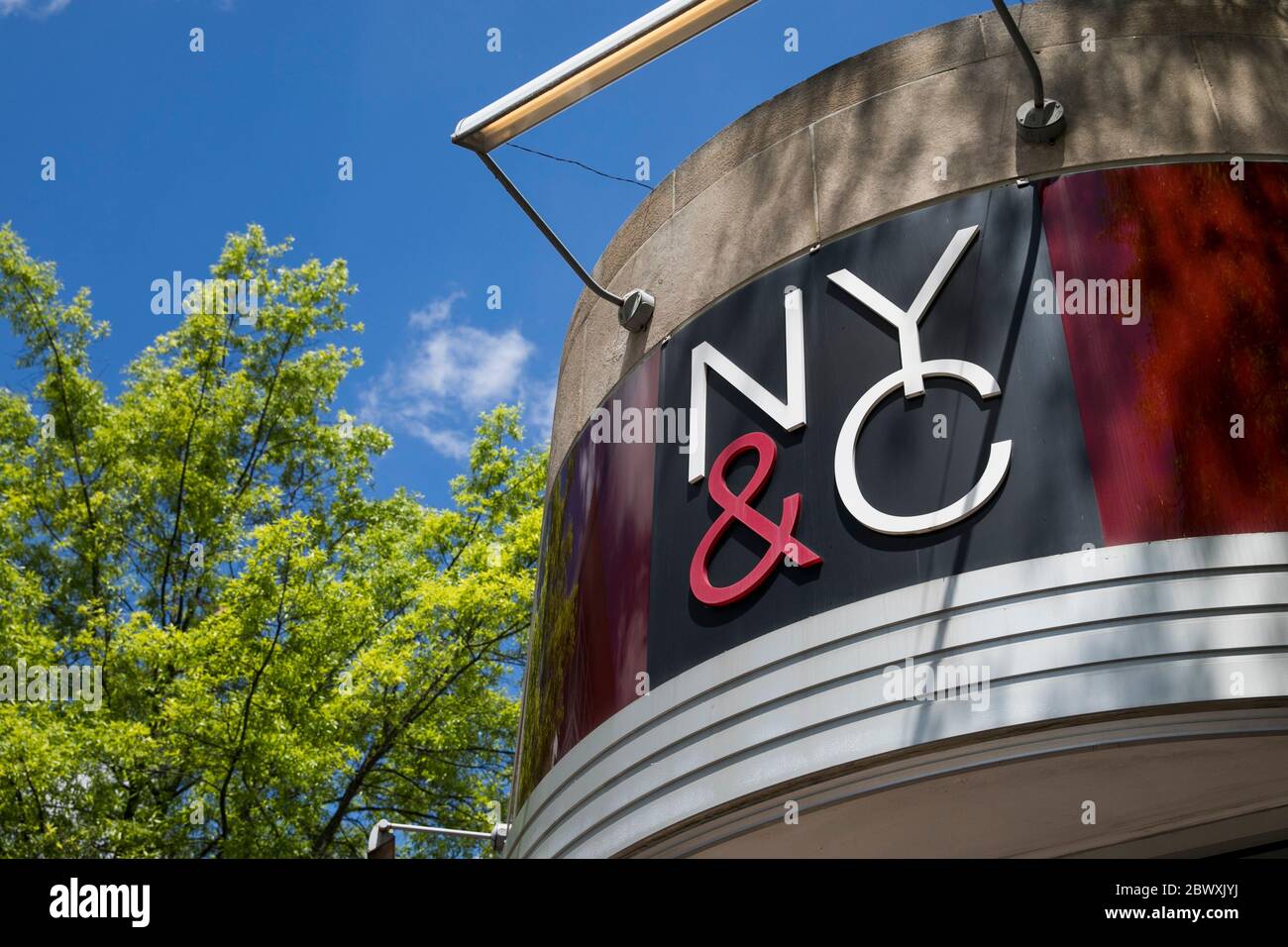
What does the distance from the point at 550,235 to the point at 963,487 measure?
13.6 feet

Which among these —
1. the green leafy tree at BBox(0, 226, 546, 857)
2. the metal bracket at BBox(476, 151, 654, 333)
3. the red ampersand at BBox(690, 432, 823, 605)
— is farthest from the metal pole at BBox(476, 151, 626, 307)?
the green leafy tree at BBox(0, 226, 546, 857)

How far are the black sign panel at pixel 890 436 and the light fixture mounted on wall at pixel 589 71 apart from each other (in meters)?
1.53

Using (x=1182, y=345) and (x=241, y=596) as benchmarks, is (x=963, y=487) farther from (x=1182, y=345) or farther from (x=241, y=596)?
(x=241, y=596)

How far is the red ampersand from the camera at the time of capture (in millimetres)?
6531

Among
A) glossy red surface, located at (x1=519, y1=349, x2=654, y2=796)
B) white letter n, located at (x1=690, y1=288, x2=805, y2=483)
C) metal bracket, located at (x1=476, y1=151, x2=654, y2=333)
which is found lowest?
glossy red surface, located at (x1=519, y1=349, x2=654, y2=796)

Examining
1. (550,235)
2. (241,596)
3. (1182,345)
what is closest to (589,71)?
(550,235)

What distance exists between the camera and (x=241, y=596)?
14344mm

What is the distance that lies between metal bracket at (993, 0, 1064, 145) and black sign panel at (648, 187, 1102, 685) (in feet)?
1.30

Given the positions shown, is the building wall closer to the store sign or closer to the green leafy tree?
the store sign

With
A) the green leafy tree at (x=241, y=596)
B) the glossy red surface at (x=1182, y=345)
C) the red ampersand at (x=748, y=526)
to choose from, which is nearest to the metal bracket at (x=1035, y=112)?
the glossy red surface at (x=1182, y=345)

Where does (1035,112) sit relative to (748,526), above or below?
above
